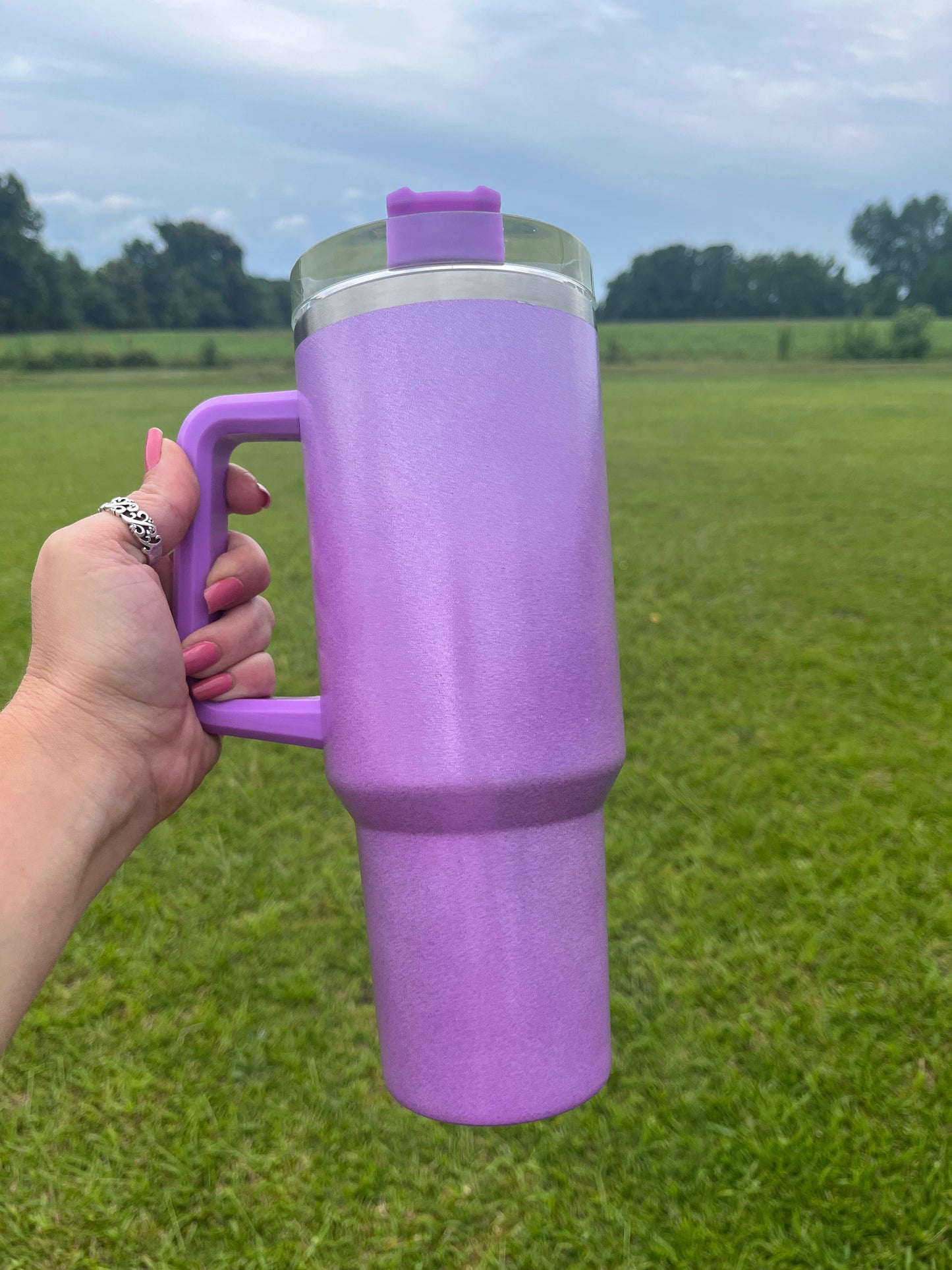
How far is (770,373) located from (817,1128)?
957 inches

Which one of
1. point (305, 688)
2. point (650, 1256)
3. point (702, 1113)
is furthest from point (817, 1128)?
point (305, 688)

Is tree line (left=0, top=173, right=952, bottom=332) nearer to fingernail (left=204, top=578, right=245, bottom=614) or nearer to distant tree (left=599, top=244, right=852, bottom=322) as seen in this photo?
distant tree (left=599, top=244, right=852, bottom=322)

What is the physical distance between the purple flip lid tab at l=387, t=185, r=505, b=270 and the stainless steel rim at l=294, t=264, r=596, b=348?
0.02 metres

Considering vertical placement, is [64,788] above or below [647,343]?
below

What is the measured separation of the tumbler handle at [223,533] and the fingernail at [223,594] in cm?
1

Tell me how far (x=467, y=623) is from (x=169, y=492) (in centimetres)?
50

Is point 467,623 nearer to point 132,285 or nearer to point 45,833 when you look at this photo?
point 45,833

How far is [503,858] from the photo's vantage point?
947mm

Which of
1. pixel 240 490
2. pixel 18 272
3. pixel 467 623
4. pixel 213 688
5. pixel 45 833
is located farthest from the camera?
pixel 18 272

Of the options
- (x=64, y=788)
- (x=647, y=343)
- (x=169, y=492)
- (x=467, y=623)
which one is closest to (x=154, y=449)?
(x=169, y=492)

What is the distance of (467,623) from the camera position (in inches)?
35.0

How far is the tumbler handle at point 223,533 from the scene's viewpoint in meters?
1.04

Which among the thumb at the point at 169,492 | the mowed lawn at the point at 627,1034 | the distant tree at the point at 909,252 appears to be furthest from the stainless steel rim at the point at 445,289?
the distant tree at the point at 909,252

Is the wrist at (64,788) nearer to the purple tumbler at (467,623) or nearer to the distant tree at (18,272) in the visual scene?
the purple tumbler at (467,623)
